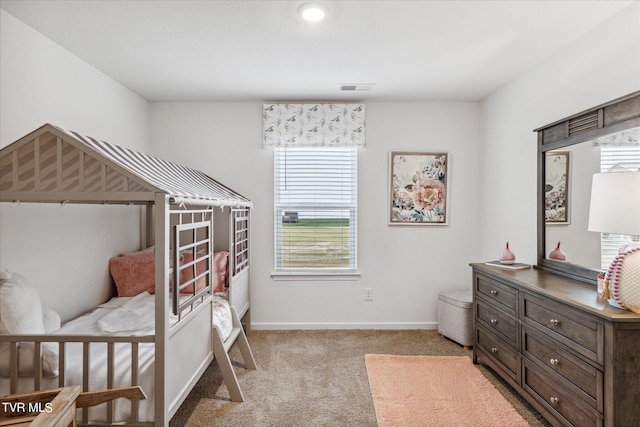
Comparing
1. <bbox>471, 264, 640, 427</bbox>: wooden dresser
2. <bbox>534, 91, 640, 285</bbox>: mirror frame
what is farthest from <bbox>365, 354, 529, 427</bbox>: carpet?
<bbox>534, 91, 640, 285</bbox>: mirror frame

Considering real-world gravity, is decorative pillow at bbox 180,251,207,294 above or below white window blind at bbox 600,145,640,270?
below

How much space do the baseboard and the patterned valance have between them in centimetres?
186

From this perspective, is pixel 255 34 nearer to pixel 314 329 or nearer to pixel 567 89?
pixel 567 89

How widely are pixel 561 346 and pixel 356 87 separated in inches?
99.8

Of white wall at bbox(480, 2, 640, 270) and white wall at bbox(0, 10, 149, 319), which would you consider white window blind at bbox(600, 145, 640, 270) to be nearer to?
white wall at bbox(480, 2, 640, 270)

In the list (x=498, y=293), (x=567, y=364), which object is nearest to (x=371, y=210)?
(x=498, y=293)

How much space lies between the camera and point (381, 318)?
3.88 m

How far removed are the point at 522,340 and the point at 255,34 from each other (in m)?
2.57

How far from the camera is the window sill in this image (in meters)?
3.85

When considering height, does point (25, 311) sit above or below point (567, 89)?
below

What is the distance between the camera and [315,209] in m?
3.89

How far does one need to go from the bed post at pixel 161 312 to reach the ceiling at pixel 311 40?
1186 mm

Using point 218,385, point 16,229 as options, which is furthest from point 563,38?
point 16,229

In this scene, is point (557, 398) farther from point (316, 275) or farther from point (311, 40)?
point (311, 40)
